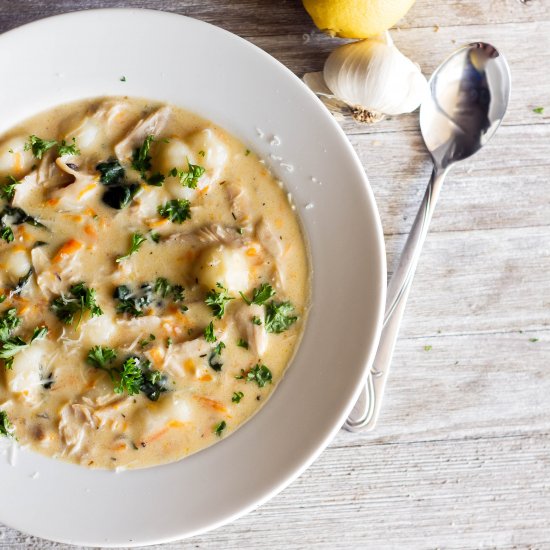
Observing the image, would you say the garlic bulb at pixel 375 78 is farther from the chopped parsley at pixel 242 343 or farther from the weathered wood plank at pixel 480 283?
the chopped parsley at pixel 242 343

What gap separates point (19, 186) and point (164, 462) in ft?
4.39

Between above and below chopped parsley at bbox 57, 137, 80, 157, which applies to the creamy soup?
below

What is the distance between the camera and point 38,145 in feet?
8.69

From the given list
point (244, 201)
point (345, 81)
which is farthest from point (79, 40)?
point (345, 81)

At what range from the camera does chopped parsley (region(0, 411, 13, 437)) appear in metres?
2.70

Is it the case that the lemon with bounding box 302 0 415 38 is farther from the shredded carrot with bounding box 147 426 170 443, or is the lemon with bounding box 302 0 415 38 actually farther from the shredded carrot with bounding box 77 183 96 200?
the shredded carrot with bounding box 147 426 170 443

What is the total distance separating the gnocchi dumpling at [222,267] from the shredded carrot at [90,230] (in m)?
0.46

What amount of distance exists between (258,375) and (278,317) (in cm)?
27

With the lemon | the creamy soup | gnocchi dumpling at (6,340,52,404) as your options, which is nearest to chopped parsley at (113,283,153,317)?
the creamy soup

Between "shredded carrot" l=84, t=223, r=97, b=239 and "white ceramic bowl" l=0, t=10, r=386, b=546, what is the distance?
538 millimetres

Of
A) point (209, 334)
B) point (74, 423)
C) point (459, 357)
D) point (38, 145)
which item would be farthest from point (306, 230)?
point (74, 423)

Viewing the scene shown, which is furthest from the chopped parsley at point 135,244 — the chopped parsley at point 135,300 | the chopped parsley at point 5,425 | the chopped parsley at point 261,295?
the chopped parsley at point 5,425

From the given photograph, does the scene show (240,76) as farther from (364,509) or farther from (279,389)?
(364,509)

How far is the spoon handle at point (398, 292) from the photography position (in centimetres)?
294
